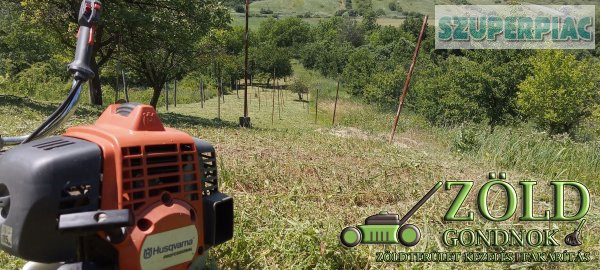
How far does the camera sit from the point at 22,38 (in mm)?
27953

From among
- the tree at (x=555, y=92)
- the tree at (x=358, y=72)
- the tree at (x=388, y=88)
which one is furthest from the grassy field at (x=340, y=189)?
the tree at (x=358, y=72)

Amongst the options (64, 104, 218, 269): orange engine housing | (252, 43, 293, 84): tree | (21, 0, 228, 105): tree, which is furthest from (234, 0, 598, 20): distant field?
(64, 104, 218, 269): orange engine housing

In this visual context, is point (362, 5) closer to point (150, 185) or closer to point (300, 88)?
point (300, 88)

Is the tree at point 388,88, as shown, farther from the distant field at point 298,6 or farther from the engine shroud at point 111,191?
the distant field at point 298,6

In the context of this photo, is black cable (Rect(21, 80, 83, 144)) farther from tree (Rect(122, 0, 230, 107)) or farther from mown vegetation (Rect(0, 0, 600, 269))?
tree (Rect(122, 0, 230, 107))

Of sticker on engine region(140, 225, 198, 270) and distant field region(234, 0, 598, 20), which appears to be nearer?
sticker on engine region(140, 225, 198, 270)

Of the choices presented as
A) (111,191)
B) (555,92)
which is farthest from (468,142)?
(555,92)

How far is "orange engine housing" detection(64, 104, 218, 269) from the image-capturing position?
1.65 metres

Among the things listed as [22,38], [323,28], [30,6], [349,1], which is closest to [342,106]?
[30,6]

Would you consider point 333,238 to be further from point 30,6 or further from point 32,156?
point 30,6

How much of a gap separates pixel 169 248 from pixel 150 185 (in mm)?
242

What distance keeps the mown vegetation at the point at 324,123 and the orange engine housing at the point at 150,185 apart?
39.7 inches

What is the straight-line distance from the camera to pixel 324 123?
2127 cm

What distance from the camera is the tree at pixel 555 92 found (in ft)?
76.6
